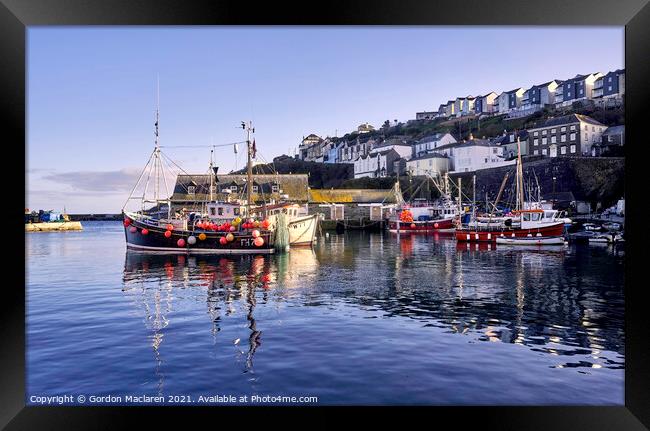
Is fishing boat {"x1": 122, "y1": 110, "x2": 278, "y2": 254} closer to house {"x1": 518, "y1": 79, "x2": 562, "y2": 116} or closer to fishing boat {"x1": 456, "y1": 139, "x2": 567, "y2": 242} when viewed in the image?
fishing boat {"x1": 456, "y1": 139, "x2": 567, "y2": 242}

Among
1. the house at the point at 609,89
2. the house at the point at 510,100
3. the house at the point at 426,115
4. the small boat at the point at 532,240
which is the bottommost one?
the small boat at the point at 532,240

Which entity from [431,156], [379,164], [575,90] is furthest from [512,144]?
[379,164]

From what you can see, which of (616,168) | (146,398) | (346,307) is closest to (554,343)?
(346,307)

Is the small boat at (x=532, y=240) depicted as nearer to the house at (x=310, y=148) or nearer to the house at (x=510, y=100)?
the house at (x=510, y=100)

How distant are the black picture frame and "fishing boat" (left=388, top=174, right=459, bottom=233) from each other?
41.7m

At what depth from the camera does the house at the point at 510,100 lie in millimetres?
75438

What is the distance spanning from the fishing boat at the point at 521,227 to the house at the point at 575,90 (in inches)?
1520

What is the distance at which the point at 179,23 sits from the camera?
6215 millimetres

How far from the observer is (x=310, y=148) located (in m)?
95.8

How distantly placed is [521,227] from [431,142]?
41.6 metres

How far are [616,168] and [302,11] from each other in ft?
137

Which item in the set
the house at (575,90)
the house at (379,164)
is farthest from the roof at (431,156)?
the house at (575,90)

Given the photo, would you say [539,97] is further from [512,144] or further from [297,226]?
[297,226]
